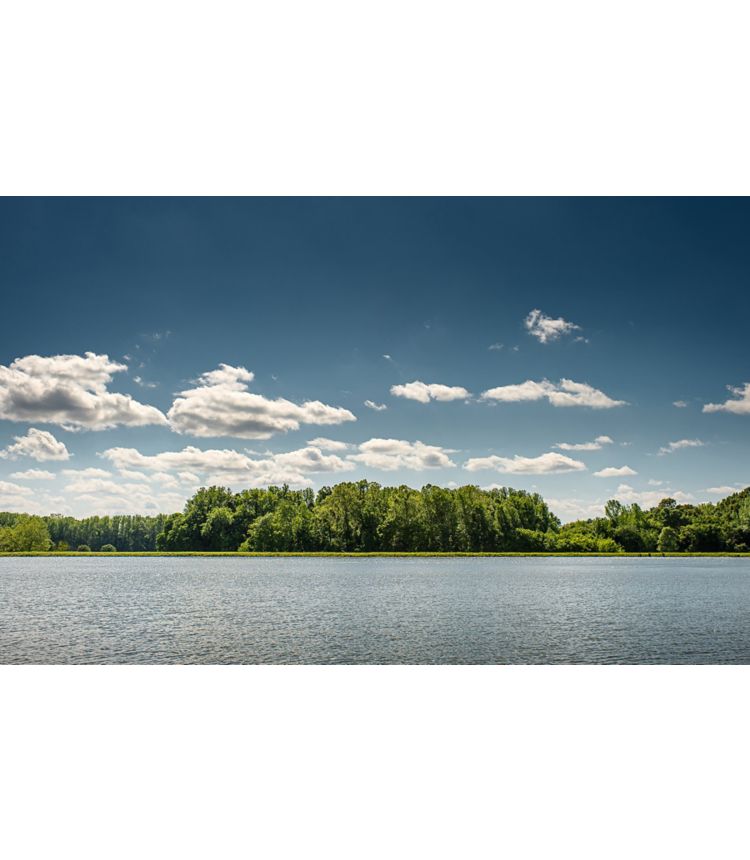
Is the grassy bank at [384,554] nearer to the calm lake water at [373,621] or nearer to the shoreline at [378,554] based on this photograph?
the shoreline at [378,554]

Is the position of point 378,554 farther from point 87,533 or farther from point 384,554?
point 87,533

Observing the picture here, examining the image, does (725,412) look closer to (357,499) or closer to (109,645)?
(109,645)

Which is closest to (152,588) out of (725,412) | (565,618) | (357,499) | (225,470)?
(225,470)

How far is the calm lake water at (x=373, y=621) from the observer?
11.4 meters

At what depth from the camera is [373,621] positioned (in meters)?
14.4

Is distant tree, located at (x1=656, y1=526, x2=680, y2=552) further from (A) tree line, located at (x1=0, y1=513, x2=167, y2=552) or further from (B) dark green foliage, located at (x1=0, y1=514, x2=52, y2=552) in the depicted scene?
(B) dark green foliage, located at (x1=0, y1=514, x2=52, y2=552)

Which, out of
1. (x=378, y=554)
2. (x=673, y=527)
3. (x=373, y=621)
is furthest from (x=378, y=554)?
(x=373, y=621)

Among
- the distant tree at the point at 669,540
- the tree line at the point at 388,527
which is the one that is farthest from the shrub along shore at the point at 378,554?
the tree line at the point at 388,527

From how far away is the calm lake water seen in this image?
1140 cm

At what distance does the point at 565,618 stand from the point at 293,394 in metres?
9.15

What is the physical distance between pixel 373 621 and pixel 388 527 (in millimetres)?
31271

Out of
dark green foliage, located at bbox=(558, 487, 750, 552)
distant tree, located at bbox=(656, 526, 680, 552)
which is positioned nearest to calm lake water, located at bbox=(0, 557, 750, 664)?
dark green foliage, located at bbox=(558, 487, 750, 552)

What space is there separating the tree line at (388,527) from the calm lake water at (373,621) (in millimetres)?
19960

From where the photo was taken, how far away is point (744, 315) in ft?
50.9
